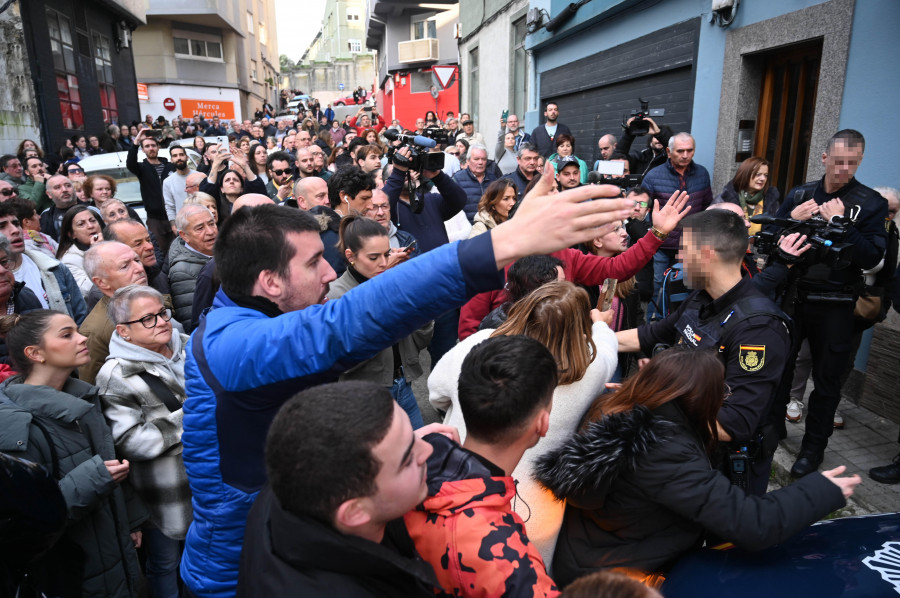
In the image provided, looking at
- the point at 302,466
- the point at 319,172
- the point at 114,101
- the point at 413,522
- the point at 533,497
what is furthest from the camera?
the point at 114,101

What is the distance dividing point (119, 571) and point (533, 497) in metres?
1.82

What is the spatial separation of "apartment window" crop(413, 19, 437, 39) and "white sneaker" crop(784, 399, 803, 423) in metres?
29.7

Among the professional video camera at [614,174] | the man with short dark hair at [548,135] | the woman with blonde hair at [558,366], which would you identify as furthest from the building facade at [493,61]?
the woman with blonde hair at [558,366]

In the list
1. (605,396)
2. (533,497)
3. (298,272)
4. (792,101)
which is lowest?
(533,497)

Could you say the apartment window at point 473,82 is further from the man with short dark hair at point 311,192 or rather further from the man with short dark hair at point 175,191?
the man with short dark hair at point 311,192

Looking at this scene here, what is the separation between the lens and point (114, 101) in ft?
66.6

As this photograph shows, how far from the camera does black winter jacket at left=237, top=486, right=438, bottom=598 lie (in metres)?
1.07

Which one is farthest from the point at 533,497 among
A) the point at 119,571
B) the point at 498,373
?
the point at 119,571

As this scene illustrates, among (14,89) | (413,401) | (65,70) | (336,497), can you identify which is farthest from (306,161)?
(65,70)

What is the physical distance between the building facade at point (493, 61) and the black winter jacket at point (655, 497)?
13.2m

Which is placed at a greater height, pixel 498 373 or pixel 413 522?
pixel 498 373

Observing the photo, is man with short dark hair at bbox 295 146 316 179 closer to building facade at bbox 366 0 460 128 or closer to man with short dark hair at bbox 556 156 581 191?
man with short dark hair at bbox 556 156 581 191

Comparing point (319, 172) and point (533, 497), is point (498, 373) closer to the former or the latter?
point (533, 497)

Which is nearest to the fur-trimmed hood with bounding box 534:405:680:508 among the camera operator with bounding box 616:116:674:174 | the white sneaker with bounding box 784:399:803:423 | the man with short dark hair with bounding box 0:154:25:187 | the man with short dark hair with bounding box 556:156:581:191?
the white sneaker with bounding box 784:399:803:423
